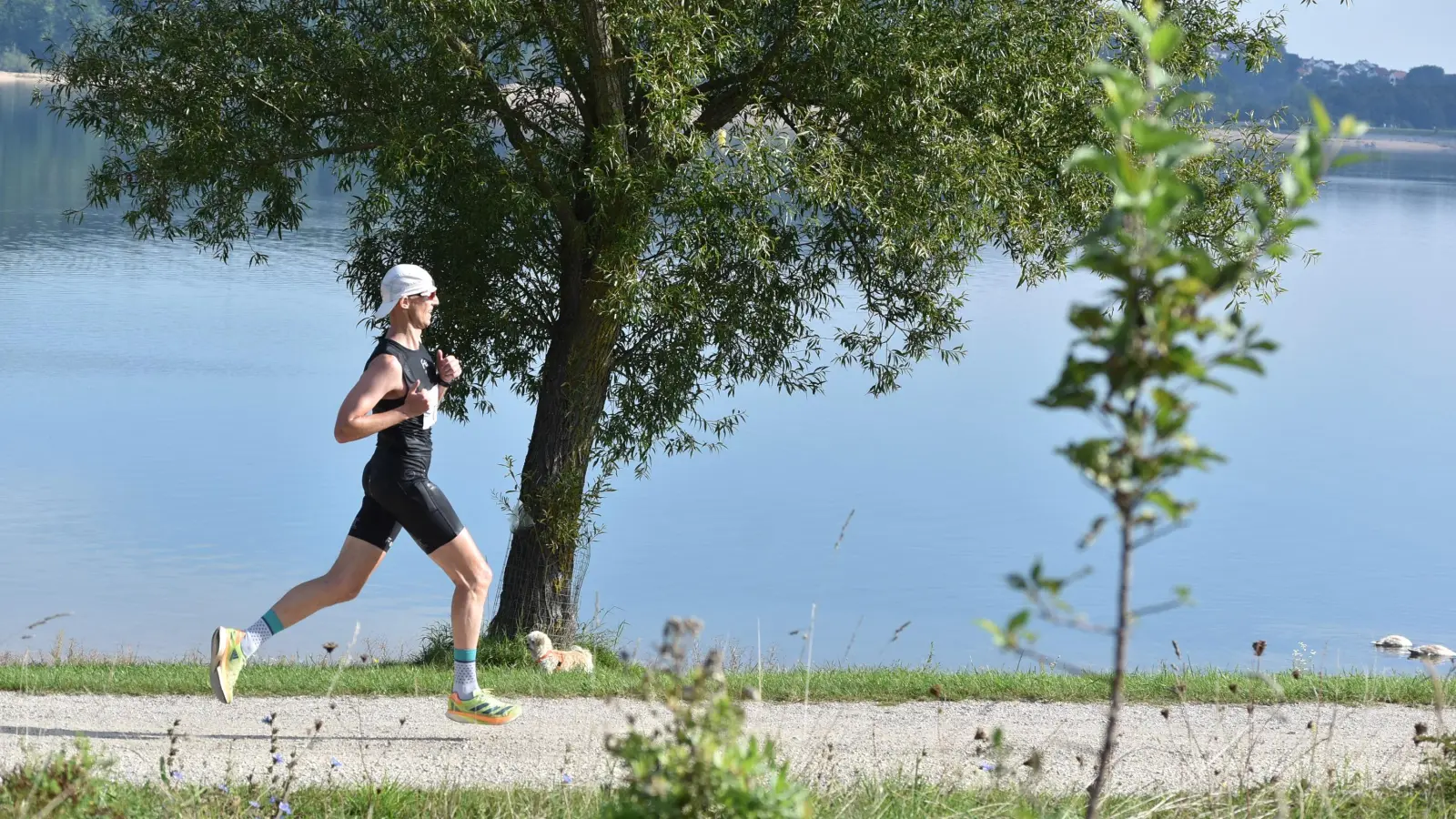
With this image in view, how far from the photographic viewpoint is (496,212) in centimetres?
1045

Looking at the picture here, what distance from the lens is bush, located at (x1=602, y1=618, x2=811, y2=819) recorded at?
2.81m

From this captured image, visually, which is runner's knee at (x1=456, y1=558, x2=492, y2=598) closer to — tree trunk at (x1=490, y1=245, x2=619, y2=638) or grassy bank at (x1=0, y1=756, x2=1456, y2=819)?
grassy bank at (x1=0, y1=756, x2=1456, y2=819)

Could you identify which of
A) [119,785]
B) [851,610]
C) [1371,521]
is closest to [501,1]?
[119,785]

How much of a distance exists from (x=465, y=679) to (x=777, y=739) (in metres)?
1.81

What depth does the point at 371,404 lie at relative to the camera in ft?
21.1

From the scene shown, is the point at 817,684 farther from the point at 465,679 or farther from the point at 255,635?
the point at 255,635

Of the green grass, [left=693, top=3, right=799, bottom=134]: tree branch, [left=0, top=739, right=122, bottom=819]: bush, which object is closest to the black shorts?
the green grass

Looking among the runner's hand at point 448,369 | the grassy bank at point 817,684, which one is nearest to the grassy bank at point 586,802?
the runner's hand at point 448,369

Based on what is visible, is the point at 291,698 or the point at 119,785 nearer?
the point at 119,785

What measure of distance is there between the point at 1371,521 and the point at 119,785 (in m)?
29.4

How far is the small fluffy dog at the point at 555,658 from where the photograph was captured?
950 cm

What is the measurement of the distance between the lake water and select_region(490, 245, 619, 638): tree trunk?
3.27 ft

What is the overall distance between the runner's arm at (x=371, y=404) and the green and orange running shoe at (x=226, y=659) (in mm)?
1212

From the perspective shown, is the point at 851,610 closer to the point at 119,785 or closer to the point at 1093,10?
the point at 1093,10
